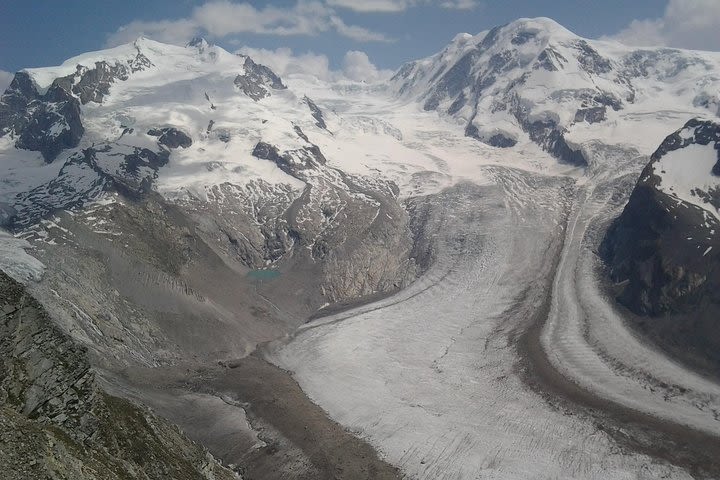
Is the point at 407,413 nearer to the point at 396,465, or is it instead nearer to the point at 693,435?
the point at 396,465

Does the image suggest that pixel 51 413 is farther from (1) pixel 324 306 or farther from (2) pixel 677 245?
(2) pixel 677 245

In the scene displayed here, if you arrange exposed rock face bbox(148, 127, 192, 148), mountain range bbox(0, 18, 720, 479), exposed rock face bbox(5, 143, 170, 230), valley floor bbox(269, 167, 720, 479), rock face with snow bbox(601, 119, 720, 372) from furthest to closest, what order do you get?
1. exposed rock face bbox(148, 127, 192, 148)
2. exposed rock face bbox(5, 143, 170, 230)
3. rock face with snow bbox(601, 119, 720, 372)
4. valley floor bbox(269, 167, 720, 479)
5. mountain range bbox(0, 18, 720, 479)

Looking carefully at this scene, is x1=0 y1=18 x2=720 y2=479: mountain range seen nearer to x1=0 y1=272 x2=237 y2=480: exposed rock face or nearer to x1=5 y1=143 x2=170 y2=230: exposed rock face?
x1=0 y1=272 x2=237 y2=480: exposed rock face

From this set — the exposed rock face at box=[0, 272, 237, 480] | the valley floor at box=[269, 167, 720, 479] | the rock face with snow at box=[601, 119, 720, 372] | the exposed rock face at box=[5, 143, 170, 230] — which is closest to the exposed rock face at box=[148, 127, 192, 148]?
the exposed rock face at box=[5, 143, 170, 230]

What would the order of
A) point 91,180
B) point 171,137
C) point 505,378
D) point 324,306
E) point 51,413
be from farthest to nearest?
Result: 1. point 171,137
2. point 91,180
3. point 324,306
4. point 505,378
5. point 51,413

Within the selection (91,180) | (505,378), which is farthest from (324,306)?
(91,180)
